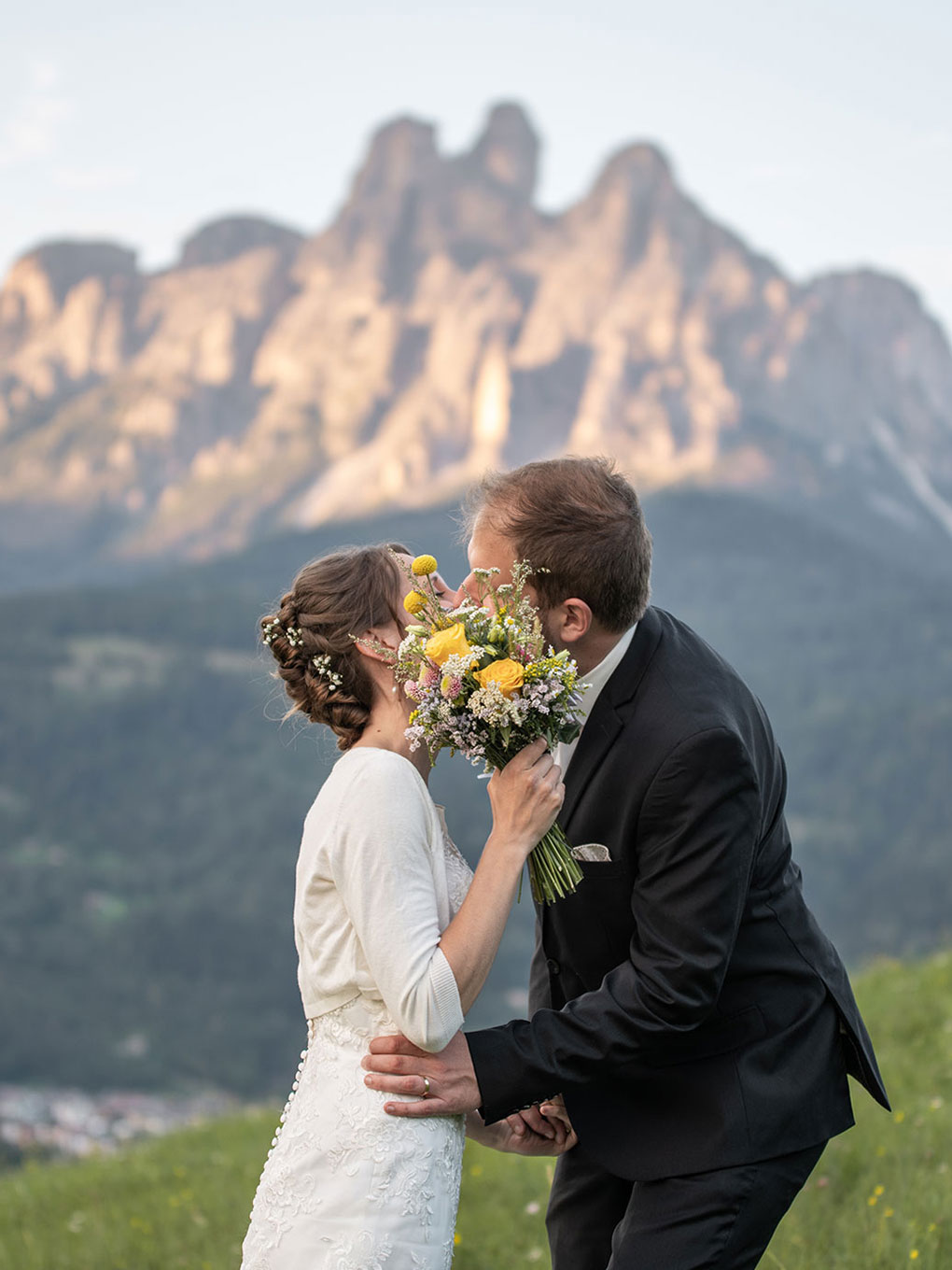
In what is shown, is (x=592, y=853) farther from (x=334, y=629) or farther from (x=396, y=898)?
Result: (x=334, y=629)

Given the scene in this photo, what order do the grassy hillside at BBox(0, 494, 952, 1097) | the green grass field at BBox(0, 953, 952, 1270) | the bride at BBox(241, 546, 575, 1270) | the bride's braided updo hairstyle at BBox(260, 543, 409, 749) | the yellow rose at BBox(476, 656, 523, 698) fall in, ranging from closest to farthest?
the yellow rose at BBox(476, 656, 523, 698) < the bride at BBox(241, 546, 575, 1270) < the bride's braided updo hairstyle at BBox(260, 543, 409, 749) < the green grass field at BBox(0, 953, 952, 1270) < the grassy hillside at BBox(0, 494, 952, 1097)

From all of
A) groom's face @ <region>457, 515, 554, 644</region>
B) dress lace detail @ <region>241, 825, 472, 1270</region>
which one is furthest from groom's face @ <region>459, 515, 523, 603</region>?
dress lace detail @ <region>241, 825, 472, 1270</region>

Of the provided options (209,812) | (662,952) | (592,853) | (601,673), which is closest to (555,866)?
(592,853)

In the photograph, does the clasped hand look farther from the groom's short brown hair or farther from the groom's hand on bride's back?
the groom's short brown hair

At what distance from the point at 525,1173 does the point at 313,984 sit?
391cm

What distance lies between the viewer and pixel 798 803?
145 meters

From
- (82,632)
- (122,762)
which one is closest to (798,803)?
(122,762)

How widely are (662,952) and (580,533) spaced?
1.05 metres

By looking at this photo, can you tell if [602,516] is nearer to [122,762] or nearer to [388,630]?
[388,630]

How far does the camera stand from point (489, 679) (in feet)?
10.5

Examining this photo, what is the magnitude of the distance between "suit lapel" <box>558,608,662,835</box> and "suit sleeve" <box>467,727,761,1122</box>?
231 millimetres

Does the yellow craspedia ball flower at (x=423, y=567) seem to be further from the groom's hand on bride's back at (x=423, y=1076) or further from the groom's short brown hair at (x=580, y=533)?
the groom's hand on bride's back at (x=423, y=1076)

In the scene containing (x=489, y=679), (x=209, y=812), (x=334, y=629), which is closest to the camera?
(x=489, y=679)

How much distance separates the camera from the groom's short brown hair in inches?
132
